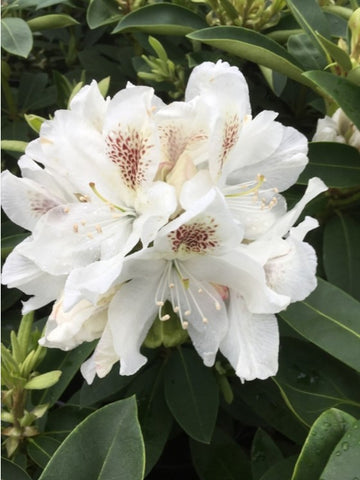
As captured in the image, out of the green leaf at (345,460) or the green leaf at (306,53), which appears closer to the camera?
the green leaf at (345,460)

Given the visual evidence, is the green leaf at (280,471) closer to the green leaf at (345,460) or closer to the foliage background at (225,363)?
the foliage background at (225,363)

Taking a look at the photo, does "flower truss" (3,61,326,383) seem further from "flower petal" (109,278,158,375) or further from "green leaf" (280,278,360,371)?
"green leaf" (280,278,360,371)

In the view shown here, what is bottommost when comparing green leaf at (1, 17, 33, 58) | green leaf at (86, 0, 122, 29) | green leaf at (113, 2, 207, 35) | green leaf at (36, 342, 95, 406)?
green leaf at (36, 342, 95, 406)

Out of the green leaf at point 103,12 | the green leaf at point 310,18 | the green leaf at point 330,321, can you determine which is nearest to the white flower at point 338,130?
the green leaf at point 310,18

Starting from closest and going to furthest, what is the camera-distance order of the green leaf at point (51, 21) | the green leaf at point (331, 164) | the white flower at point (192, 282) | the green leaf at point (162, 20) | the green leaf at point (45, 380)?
the white flower at point (192, 282), the green leaf at point (45, 380), the green leaf at point (331, 164), the green leaf at point (162, 20), the green leaf at point (51, 21)

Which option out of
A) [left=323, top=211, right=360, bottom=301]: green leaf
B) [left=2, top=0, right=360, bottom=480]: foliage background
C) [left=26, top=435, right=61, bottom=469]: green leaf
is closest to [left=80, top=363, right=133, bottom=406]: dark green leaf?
[left=2, top=0, right=360, bottom=480]: foliage background

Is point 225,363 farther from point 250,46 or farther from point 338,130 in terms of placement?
point 250,46
